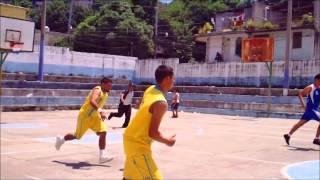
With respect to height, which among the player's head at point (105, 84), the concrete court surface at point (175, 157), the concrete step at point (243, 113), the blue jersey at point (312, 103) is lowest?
the concrete step at point (243, 113)

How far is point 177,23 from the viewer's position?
64.1 metres

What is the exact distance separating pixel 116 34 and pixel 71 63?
19.7m

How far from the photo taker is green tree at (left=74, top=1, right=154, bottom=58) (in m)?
55.3

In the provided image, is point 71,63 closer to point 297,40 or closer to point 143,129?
point 297,40

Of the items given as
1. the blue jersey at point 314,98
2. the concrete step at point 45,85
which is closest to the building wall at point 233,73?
the concrete step at point 45,85

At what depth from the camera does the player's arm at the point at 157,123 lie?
15.4 ft

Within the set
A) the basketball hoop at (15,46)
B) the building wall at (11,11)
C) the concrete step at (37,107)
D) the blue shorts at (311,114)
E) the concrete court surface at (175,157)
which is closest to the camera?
the concrete court surface at (175,157)

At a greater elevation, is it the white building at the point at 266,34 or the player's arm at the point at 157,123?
the white building at the point at 266,34

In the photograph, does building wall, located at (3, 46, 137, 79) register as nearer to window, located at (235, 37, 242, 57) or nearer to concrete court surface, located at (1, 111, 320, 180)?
window, located at (235, 37, 242, 57)

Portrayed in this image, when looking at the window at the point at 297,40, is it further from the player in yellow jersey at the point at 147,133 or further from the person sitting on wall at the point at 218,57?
the player in yellow jersey at the point at 147,133

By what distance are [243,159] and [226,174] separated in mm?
1785

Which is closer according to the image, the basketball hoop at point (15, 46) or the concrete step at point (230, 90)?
the basketball hoop at point (15, 46)

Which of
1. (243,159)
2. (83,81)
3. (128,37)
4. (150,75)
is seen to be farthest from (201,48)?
(243,159)

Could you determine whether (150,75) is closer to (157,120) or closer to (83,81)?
(83,81)
